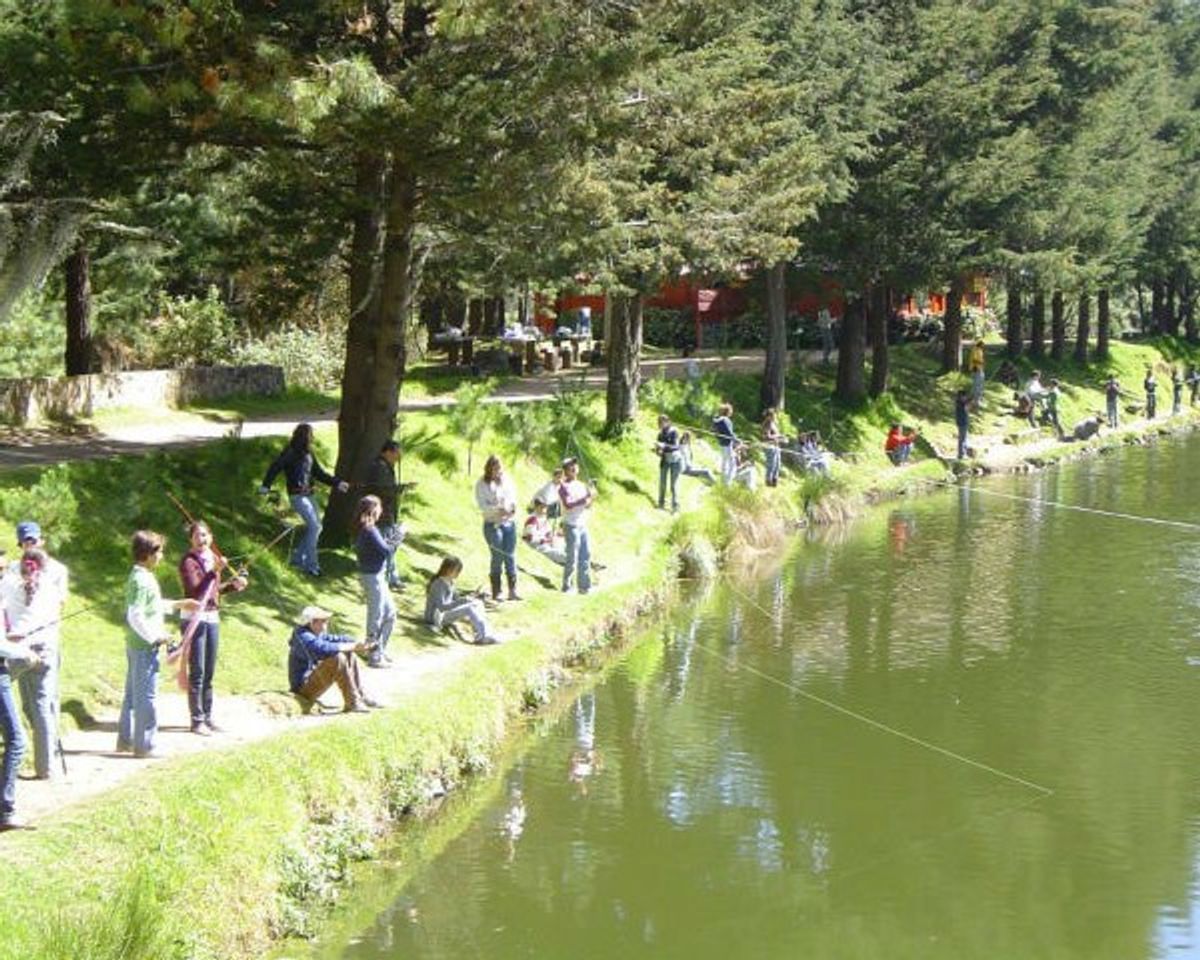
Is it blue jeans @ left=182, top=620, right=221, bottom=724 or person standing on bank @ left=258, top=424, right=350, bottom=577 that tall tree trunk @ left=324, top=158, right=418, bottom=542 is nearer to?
person standing on bank @ left=258, top=424, right=350, bottom=577

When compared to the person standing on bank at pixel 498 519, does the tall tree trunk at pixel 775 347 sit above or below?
above

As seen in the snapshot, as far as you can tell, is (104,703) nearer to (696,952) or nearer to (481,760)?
(481,760)

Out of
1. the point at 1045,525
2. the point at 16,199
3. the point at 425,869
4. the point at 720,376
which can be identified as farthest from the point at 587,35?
the point at 720,376

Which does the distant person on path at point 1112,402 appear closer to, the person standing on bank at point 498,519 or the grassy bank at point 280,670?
the grassy bank at point 280,670

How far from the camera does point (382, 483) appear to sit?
18375mm

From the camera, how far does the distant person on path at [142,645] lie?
1184cm

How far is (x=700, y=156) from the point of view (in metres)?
27.3

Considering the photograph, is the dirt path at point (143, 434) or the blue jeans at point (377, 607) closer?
the blue jeans at point (377, 607)

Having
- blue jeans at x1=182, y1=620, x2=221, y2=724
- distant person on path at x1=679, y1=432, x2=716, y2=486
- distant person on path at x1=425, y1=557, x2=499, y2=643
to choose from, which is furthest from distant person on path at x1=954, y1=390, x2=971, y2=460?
blue jeans at x1=182, y1=620, x2=221, y2=724

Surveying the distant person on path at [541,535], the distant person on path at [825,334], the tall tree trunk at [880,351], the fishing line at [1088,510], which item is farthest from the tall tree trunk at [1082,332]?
the distant person on path at [541,535]

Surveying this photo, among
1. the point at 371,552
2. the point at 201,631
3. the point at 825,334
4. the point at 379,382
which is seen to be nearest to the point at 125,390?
the point at 379,382

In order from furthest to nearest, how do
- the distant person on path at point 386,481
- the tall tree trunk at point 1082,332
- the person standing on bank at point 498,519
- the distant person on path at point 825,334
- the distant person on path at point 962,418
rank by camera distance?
the tall tree trunk at point 1082,332 < the distant person on path at point 825,334 < the distant person on path at point 962,418 < the person standing on bank at point 498,519 < the distant person on path at point 386,481

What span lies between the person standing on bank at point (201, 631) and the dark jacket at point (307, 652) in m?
1.21

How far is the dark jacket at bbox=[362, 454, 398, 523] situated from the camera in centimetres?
1834
